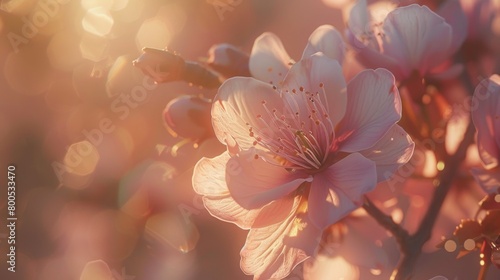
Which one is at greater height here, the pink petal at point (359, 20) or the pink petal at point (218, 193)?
the pink petal at point (359, 20)

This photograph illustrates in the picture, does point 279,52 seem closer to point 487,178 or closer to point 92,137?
point 487,178

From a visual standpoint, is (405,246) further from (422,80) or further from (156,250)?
(156,250)

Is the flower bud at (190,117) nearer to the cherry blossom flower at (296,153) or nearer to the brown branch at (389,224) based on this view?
the cherry blossom flower at (296,153)

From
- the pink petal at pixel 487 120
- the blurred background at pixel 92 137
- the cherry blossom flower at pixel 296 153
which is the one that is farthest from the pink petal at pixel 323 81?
the blurred background at pixel 92 137

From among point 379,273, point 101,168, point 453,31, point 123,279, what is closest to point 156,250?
point 123,279

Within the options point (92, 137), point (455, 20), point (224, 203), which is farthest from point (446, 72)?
point (92, 137)

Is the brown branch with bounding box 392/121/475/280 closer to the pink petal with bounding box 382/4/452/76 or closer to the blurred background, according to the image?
the pink petal with bounding box 382/4/452/76
